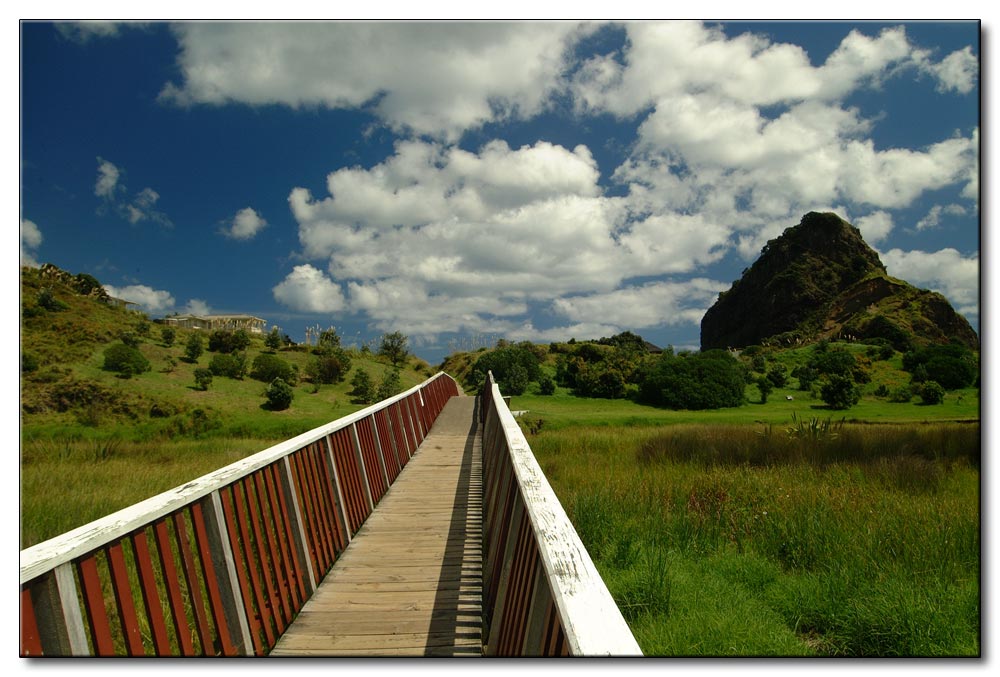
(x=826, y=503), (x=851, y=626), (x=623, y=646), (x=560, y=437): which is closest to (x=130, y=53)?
(x=623, y=646)

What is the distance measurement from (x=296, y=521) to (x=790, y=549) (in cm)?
525

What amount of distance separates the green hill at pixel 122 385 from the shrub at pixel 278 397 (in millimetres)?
493

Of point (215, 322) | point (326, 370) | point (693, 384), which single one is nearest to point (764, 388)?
point (693, 384)

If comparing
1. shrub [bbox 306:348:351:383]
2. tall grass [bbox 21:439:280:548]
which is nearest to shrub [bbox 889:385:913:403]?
tall grass [bbox 21:439:280:548]

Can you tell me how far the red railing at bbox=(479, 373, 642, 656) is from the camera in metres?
1.16

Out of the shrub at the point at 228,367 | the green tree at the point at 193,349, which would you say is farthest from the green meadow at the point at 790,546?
the green tree at the point at 193,349

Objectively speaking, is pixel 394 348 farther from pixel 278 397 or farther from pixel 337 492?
pixel 337 492

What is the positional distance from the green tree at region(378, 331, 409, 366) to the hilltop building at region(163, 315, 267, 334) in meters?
11.3

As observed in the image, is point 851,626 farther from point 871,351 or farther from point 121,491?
point 871,351

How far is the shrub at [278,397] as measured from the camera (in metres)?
27.3

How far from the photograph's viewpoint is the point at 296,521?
139 inches

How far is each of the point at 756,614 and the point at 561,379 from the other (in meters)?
30.5

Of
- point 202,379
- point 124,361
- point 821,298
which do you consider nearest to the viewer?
point 124,361

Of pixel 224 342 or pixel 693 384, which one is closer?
pixel 693 384
